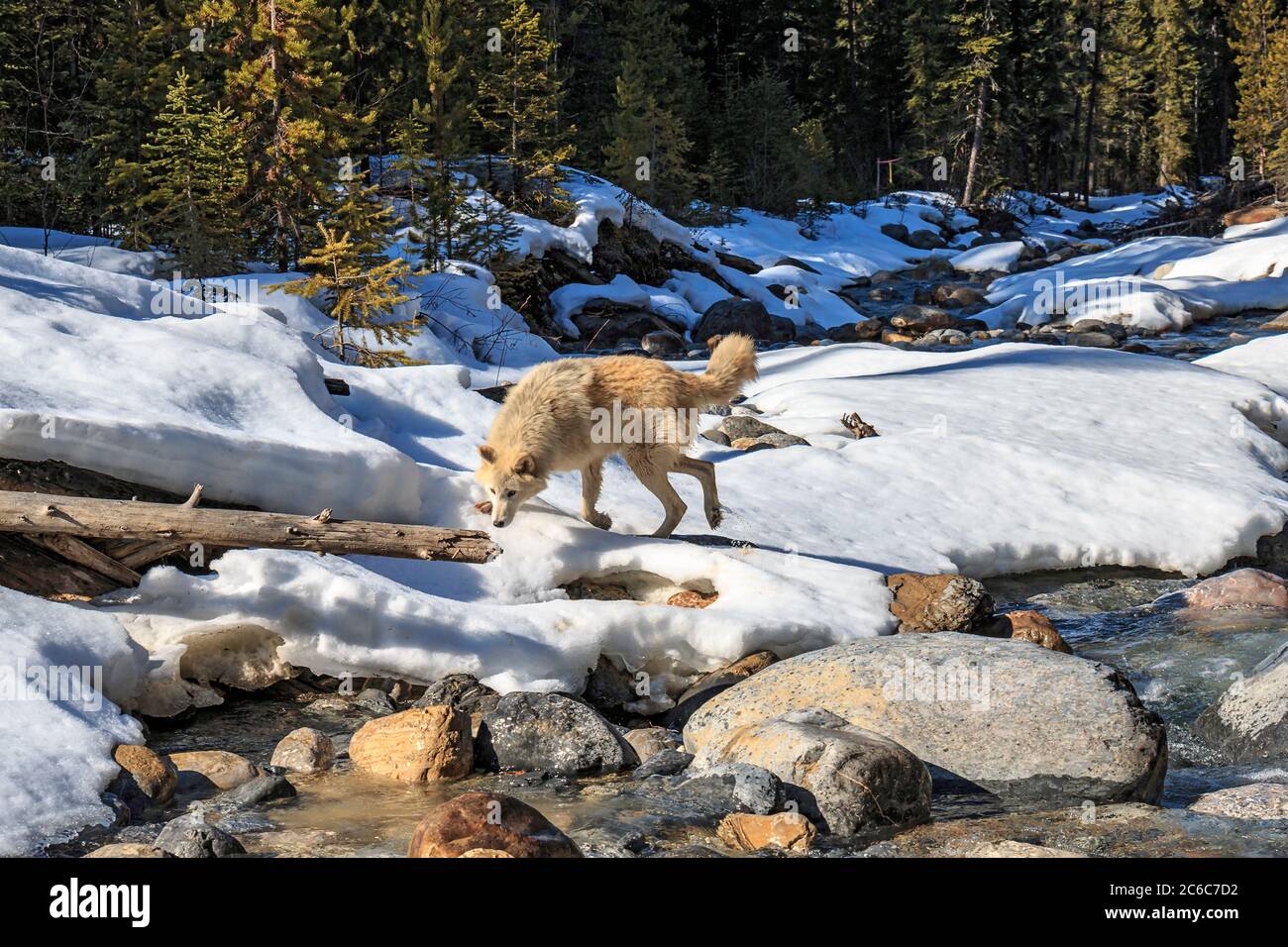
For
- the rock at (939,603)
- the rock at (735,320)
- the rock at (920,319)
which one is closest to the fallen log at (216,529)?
the rock at (939,603)

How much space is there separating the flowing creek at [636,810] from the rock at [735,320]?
1584 centimetres

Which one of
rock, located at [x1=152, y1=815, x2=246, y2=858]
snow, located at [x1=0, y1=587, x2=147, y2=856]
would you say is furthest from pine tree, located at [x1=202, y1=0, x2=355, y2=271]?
rock, located at [x1=152, y1=815, x2=246, y2=858]

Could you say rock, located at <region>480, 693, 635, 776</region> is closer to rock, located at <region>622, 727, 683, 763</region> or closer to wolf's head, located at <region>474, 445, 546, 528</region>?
rock, located at <region>622, 727, 683, 763</region>

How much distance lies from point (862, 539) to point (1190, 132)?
222ft

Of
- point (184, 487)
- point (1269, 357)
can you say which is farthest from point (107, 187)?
point (1269, 357)

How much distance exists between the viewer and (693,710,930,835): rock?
537 cm

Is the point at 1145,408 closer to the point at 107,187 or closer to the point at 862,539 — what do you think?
the point at 862,539

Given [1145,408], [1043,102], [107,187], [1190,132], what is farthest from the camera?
[1190,132]

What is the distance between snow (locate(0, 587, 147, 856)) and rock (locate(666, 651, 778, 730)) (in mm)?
3255

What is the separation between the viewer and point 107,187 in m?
17.1

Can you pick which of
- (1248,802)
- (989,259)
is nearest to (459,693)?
(1248,802)

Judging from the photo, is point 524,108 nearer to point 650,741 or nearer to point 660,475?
point 660,475

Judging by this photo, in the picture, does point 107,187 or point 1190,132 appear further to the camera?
point 1190,132

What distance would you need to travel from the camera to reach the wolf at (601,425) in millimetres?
8039
